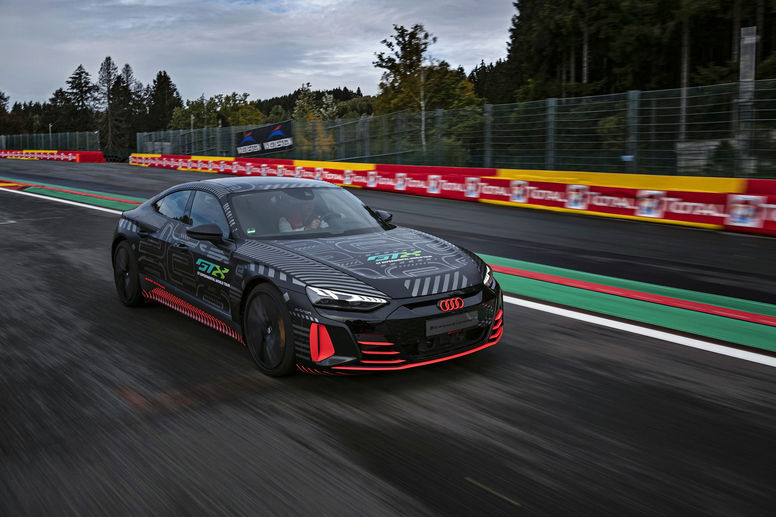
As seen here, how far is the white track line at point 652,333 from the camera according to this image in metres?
5.24

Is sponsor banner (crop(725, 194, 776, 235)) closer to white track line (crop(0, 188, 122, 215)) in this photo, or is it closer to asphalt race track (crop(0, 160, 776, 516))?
asphalt race track (crop(0, 160, 776, 516))

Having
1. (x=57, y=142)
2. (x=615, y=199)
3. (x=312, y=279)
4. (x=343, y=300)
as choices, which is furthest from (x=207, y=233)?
(x=57, y=142)

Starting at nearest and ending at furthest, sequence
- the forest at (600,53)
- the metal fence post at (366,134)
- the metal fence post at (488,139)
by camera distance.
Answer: the metal fence post at (488,139) < the metal fence post at (366,134) < the forest at (600,53)

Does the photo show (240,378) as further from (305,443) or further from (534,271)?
(534,271)

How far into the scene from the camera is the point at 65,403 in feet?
14.3

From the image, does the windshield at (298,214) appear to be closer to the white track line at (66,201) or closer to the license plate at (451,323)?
the license plate at (451,323)

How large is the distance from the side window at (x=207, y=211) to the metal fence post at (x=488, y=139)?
1602 centimetres

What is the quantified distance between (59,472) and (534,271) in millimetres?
6601

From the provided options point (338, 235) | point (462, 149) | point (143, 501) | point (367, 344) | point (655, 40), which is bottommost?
point (143, 501)

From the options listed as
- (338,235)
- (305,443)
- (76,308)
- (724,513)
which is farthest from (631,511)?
(76,308)

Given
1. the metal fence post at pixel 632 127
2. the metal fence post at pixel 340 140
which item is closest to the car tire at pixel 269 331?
the metal fence post at pixel 632 127

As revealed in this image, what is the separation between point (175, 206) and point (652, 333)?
169 inches

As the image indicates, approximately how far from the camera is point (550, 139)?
63.3 feet

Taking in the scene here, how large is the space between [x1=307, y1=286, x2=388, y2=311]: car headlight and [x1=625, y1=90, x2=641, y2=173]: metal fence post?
13.7m
